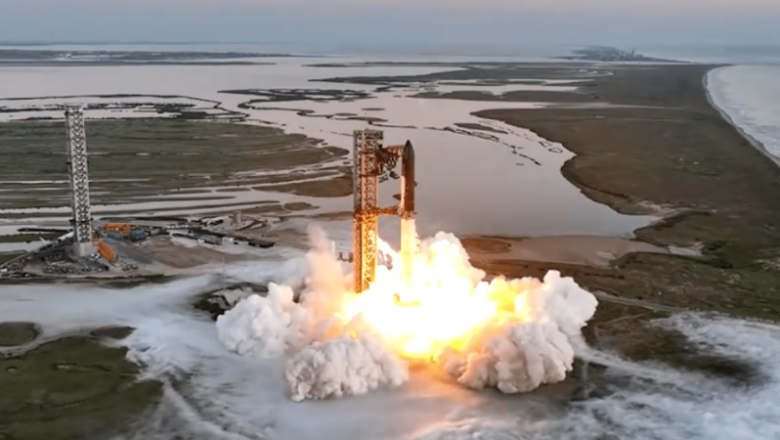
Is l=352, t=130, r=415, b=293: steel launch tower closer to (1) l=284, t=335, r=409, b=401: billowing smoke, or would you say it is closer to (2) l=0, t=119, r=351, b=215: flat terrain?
(1) l=284, t=335, r=409, b=401: billowing smoke

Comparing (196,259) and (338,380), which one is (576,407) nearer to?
(338,380)

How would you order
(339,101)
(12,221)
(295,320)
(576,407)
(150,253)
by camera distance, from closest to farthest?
(576,407), (295,320), (150,253), (12,221), (339,101)

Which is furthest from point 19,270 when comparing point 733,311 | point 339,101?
point 339,101

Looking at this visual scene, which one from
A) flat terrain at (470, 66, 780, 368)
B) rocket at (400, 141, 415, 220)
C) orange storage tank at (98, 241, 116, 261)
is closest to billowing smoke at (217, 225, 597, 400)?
rocket at (400, 141, 415, 220)

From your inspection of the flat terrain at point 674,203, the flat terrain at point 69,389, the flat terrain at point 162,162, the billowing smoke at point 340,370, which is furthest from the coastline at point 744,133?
the flat terrain at point 69,389

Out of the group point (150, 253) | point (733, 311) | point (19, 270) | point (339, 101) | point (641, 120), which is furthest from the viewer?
point (339, 101)

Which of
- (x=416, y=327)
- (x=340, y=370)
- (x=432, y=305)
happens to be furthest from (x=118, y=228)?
(x=340, y=370)

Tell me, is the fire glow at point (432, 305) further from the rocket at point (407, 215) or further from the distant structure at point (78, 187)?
the distant structure at point (78, 187)
